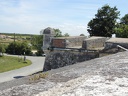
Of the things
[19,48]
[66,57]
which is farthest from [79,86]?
[19,48]

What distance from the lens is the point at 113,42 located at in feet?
37.3

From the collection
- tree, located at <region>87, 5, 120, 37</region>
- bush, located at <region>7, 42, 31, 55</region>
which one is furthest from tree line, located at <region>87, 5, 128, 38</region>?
bush, located at <region>7, 42, 31, 55</region>

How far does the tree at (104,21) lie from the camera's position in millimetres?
38344

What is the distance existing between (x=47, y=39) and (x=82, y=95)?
14150mm

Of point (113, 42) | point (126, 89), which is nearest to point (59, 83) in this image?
point (126, 89)

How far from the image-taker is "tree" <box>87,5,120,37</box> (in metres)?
38.3

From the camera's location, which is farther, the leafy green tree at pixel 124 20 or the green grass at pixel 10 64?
the leafy green tree at pixel 124 20

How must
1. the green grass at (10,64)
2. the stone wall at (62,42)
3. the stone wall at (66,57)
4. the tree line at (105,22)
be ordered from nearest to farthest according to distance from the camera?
the stone wall at (66,57)
the stone wall at (62,42)
the green grass at (10,64)
the tree line at (105,22)

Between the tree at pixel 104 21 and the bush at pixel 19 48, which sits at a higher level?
the tree at pixel 104 21

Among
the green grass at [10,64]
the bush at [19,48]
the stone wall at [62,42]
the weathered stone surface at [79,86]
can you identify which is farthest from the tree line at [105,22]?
the weathered stone surface at [79,86]

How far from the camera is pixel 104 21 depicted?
38.8 meters

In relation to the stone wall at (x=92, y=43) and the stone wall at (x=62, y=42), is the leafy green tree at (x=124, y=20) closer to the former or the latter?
the stone wall at (x=92, y=43)

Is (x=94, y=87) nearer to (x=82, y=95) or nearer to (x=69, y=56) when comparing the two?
(x=82, y=95)

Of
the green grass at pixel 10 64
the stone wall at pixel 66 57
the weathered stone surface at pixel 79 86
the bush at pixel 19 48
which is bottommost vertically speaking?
the green grass at pixel 10 64
